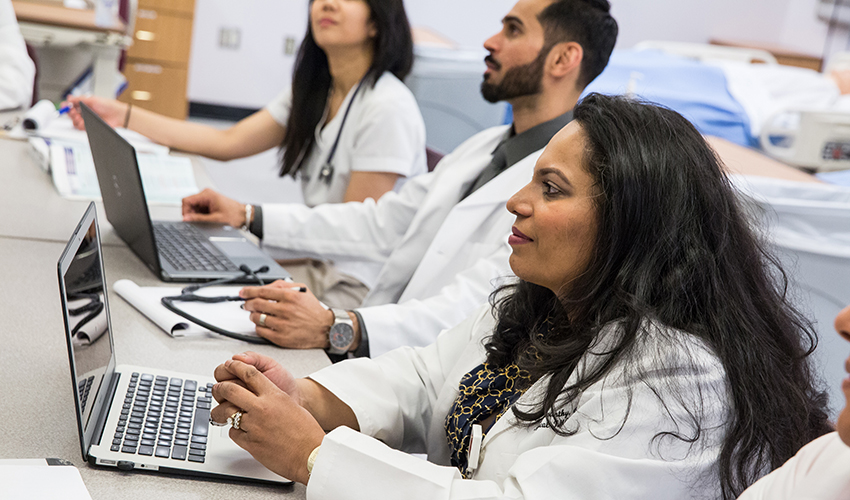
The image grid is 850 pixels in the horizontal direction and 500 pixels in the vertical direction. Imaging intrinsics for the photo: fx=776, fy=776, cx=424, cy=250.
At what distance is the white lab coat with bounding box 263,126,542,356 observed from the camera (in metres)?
1.35

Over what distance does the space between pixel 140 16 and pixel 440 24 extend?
2.21 metres

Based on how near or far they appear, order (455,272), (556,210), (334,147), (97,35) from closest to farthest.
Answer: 1. (556,210)
2. (455,272)
3. (334,147)
4. (97,35)

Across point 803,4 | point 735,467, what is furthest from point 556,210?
point 803,4

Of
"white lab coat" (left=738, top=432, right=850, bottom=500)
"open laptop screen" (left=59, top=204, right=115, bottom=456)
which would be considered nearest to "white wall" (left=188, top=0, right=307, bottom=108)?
"open laptop screen" (left=59, top=204, right=115, bottom=456)

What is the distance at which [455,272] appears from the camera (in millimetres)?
1565

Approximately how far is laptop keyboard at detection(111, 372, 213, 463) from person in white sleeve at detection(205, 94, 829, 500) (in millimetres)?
45

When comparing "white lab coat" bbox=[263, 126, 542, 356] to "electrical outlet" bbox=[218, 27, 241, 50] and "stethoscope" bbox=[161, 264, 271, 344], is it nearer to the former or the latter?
"stethoscope" bbox=[161, 264, 271, 344]

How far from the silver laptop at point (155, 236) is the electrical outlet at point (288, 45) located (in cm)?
444

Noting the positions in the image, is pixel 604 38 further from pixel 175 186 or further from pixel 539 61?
pixel 175 186

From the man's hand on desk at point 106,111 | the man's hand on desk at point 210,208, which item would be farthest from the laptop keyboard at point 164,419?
the man's hand on desk at point 106,111

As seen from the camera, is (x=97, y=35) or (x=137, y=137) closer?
(x=137, y=137)

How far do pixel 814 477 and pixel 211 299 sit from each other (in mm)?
924

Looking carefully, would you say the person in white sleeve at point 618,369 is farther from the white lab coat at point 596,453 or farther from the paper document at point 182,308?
the paper document at point 182,308

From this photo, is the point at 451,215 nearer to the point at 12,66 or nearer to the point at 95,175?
the point at 95,175
